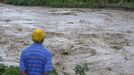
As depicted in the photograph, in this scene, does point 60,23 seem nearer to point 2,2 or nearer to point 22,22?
point 22,22

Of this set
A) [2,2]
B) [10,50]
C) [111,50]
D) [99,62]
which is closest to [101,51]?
[111,50]

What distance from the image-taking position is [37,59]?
514cm

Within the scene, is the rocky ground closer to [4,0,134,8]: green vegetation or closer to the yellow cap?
[4,0,134,8]: green vegetation

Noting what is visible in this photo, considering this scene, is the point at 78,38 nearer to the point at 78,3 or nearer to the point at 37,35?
the point at 37,35

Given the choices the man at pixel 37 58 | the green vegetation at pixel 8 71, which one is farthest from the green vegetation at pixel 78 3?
the man at pixel 37 58

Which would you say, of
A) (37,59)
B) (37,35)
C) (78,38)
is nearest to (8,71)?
(37,59)

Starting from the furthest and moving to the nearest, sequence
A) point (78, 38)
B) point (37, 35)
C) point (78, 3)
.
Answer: point (78, 3)
point (78, 38)
point (37, 35)

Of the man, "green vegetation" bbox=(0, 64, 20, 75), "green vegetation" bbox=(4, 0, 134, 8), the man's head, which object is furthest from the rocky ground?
the man's head

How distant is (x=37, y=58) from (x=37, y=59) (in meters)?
0.01

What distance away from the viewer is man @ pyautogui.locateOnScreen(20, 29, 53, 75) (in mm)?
5102

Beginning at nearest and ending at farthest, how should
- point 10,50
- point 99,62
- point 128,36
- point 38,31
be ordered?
point 38,31, point 99,62, point 10,50, point 128,36

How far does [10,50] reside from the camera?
11.7m

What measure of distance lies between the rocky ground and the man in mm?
4039

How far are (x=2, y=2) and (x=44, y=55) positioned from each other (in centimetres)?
2522
